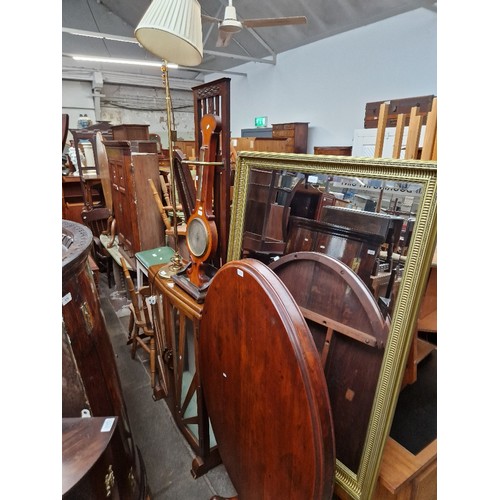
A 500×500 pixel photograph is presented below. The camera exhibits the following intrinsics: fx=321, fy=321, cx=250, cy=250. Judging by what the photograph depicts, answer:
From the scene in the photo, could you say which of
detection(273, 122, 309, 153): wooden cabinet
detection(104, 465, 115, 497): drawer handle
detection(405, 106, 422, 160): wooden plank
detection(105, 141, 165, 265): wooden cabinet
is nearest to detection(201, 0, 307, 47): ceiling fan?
detection(105, 141, 165, 265): wooden cabinet

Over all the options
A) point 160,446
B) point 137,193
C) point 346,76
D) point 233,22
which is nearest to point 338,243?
point 160,446

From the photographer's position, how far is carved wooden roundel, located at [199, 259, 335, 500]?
2.42ft

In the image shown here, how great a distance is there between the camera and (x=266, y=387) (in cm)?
90

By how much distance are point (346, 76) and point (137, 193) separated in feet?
19.3

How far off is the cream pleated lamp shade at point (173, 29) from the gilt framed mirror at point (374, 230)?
467mm

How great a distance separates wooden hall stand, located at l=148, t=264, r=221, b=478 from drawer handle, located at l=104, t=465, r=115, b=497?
0.52 meters

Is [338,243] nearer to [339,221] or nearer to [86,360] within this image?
[339,221]

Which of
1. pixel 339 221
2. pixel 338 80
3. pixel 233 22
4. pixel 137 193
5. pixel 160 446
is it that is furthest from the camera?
pixel 338 80

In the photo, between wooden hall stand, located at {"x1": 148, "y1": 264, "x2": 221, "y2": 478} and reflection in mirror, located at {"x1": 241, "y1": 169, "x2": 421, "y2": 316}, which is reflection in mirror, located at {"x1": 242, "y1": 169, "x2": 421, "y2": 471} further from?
wooden hall stand, located at {"x1": 148, "y1": 264, "x2": 221, "y2": 478}

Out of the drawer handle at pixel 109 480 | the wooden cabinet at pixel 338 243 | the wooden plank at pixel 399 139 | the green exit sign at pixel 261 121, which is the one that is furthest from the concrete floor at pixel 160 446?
the green exit sign at pixel 261 121

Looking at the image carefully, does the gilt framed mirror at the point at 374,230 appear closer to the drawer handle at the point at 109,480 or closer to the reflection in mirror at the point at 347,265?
the reflection in mirror at the point at 347,265

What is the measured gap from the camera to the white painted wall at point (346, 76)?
548 centimetres
